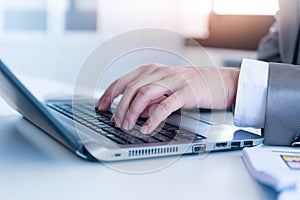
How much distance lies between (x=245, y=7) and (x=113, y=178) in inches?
121

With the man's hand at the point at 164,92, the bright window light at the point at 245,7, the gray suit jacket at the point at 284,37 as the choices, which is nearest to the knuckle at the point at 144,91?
the man's hand at the point at 164,92

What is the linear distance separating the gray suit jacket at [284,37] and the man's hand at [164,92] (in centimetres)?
62

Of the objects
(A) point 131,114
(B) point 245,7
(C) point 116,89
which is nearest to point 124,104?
(A) point 131,114

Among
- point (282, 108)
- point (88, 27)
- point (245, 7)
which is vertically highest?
point (282, 108)

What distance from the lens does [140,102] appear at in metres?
0.69

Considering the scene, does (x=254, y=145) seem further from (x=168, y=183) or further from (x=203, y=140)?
(x=168, y=183)

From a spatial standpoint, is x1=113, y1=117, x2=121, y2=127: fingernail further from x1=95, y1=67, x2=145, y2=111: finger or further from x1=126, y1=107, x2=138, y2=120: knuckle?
x1=95, y1=67, x2=145, y2=111: finger

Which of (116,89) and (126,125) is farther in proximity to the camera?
(116,89)

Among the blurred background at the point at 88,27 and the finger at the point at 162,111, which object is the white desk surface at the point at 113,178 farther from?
the blurred background at the point at 88,27

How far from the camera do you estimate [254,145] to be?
0.67 meters

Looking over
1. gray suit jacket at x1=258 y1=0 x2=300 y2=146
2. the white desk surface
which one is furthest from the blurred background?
the white desk surface

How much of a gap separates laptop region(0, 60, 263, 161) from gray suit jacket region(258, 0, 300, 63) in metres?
0.76

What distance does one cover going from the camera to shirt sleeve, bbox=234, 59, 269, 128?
754 mm

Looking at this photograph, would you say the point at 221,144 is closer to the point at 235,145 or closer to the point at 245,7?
the point at 235,145
